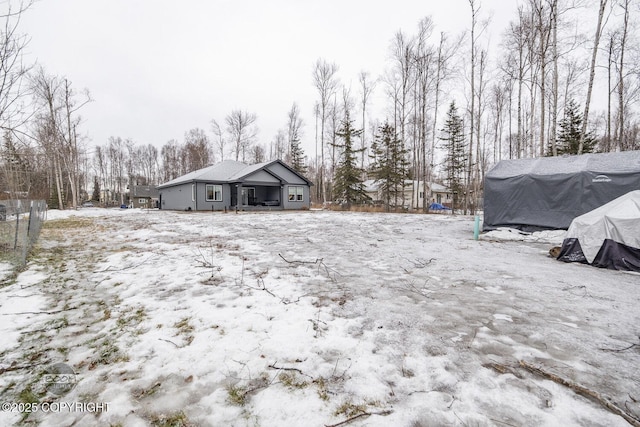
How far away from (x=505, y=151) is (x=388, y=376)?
39.7 meters

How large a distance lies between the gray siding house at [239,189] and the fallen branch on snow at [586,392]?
21585mm

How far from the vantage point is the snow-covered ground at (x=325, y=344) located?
1.63m

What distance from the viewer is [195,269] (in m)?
4.64

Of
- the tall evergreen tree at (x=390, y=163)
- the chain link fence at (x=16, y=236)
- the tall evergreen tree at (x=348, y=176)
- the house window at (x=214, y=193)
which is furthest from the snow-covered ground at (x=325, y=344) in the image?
the tall evergreen tree at (x=348, y=176)

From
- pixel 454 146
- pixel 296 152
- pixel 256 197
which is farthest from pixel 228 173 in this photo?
pixel 454 146

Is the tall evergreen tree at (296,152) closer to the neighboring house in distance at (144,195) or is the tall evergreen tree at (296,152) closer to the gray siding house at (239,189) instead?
the gray siding house at (239,189)

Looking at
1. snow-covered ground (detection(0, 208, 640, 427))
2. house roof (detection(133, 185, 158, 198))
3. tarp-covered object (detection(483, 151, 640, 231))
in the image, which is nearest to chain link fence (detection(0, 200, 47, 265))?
snow-covered ground (detection(0, 208, 640, 427))

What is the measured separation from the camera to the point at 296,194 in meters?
25.2

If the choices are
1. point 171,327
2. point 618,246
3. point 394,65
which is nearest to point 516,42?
point 394,65

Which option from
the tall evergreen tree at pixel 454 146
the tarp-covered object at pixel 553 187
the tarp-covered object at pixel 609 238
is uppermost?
the tall evergreen tree at pixel 454 146

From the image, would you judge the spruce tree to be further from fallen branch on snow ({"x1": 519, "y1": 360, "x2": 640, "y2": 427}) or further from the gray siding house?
fallen branch on snow ({"x1": 519, "y1": 360, "x2": 640, "y2": 427})

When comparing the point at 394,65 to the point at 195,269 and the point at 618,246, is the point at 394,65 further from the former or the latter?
the point at 195,269

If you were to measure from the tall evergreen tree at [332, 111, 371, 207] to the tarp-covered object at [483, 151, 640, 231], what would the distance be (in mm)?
14352

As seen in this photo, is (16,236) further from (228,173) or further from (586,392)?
(228,173)
